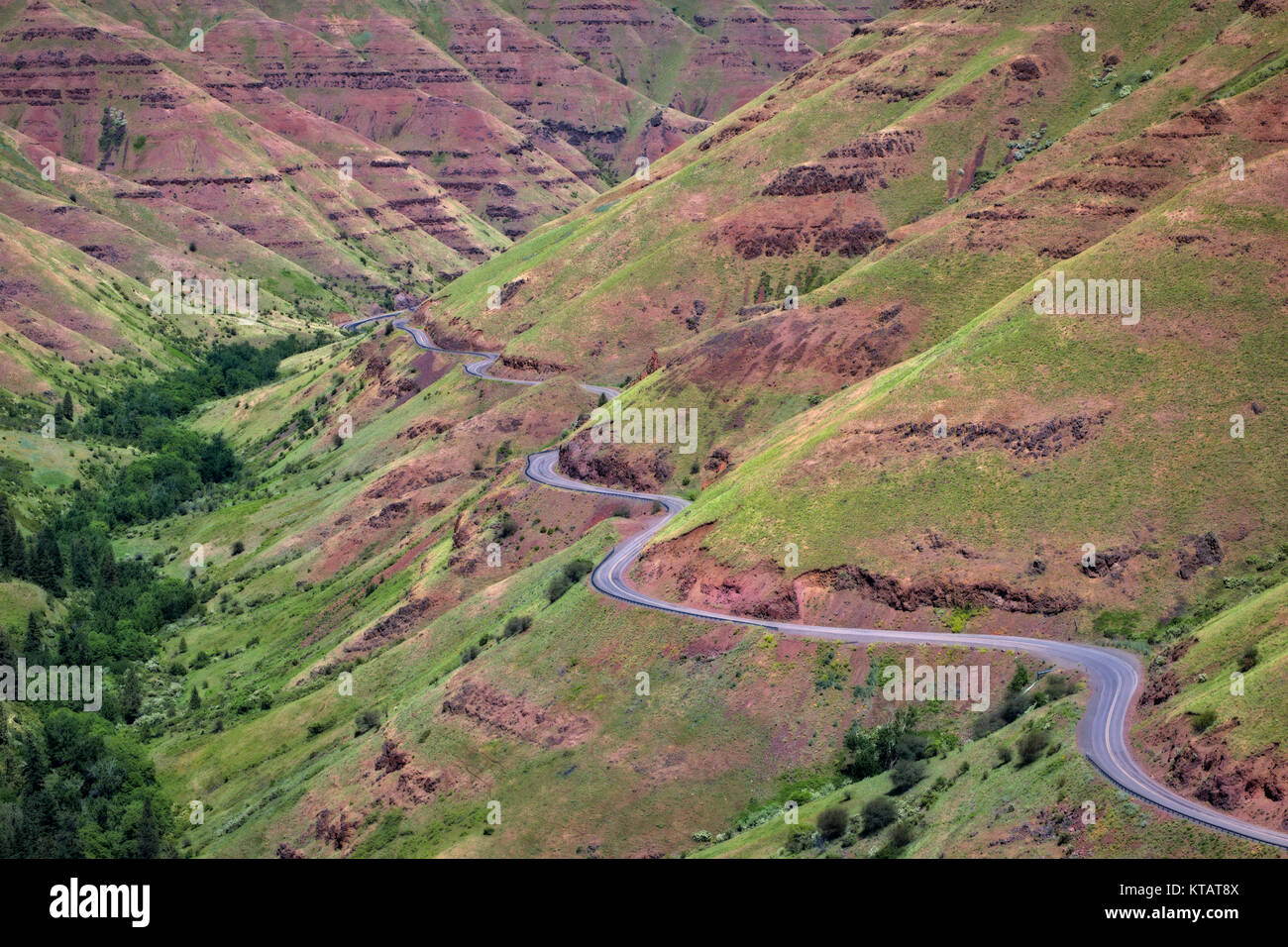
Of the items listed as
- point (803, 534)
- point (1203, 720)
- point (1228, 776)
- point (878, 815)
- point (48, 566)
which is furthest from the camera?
point (48, 566)

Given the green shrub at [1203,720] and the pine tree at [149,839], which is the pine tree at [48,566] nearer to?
the pine tree at [149,839]

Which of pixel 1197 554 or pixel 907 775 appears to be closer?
pixel 907 775

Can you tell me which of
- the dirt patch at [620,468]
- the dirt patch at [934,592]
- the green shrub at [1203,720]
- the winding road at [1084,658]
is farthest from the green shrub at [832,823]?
the dirt patch at [620,468]

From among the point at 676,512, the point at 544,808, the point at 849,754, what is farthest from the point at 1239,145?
the point at 544,808

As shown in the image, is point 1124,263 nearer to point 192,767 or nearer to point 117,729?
point 192,767

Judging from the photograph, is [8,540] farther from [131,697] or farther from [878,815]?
[878,815]

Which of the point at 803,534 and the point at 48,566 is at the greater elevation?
the point at 803,534

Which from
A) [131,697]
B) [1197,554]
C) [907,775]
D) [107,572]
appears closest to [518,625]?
[907,775]

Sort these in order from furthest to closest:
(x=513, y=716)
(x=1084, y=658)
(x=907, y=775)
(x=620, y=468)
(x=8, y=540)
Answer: (x=8, y=540) < (x=620, y=468) < (x=513, y=716) < (x=1084, y=658) < (x=907, y=775)

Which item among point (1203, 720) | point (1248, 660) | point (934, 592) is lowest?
point (934, 592)
